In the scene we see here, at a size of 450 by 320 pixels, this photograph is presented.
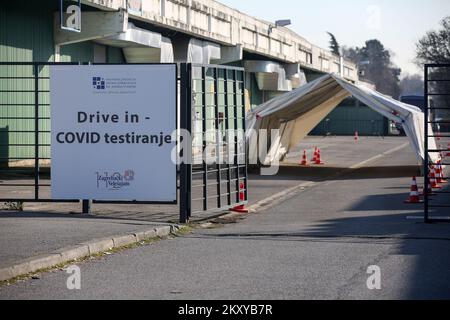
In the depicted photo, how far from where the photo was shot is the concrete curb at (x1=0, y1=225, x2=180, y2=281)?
32.6 feet

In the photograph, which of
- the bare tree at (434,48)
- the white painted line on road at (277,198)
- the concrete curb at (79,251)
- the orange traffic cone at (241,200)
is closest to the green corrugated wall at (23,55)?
the white painted line on road at (277,198)

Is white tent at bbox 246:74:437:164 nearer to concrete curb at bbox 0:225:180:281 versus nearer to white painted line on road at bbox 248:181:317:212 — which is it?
white painted line on road at bbox 248:181:317:212

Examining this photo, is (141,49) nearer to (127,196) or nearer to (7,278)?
(127,196)

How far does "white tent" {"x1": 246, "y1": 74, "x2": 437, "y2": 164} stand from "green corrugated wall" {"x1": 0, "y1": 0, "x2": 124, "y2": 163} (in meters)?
6.94

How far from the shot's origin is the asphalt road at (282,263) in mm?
8977

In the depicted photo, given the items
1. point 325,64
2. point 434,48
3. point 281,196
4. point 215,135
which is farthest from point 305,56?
→ point 215,135

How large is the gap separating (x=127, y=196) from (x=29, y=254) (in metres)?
5.03

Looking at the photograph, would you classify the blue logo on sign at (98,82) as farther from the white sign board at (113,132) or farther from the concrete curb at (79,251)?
the concrete curb at (79,251)

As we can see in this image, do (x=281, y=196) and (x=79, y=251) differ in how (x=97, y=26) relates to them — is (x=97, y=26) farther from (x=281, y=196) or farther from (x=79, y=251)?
(x=79, y=251)

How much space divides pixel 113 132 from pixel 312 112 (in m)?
18.9

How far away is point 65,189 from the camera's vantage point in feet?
52.8

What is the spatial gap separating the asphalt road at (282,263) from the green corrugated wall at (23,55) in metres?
12.1

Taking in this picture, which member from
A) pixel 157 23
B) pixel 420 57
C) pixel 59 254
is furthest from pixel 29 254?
pixel 420 57

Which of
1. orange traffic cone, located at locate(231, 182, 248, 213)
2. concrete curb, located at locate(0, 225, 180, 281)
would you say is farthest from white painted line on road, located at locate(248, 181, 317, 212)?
concrete curb, located at locate(0, 225, 180, 281)
